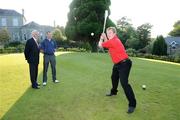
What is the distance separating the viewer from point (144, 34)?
241 feet

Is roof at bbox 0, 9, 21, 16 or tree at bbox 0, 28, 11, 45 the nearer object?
tree at bbox 0, 28, 11, 45

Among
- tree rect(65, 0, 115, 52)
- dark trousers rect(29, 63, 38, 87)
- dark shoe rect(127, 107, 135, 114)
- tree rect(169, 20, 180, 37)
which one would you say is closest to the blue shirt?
A: dark trousers rect(29, 63, 38, 87)

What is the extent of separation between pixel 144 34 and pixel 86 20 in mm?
28192

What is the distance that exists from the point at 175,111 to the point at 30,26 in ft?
254

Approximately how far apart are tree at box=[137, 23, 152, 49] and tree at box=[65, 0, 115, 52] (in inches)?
931

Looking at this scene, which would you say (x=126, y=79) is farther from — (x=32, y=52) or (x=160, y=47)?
(x=160, y=47)

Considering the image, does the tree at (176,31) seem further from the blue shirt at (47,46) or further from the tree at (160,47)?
the blue shirt at (47,46)

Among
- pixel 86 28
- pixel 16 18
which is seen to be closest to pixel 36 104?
pixel 86 28

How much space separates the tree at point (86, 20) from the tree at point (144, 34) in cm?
2364

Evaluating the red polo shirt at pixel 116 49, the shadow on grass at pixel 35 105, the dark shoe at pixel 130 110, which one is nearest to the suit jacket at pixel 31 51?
the shadow on grass at pixel 35 105

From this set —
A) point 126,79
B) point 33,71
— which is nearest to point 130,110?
point 126,79

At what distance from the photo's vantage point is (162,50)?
52.7m

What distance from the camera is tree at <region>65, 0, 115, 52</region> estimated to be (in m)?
48.6

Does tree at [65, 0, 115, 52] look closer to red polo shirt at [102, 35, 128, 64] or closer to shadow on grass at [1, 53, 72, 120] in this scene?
shadow on grass at [1, 53, 72, 120]
